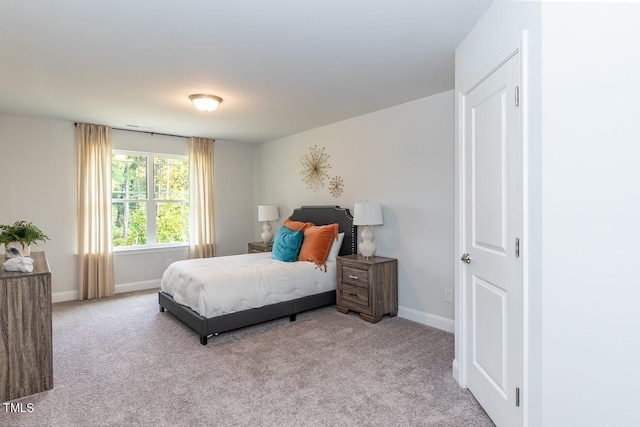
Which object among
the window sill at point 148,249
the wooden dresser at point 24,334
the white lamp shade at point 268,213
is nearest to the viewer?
the wooden dresser at point 24,334

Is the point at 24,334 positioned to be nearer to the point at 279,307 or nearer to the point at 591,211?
the point at 279,307

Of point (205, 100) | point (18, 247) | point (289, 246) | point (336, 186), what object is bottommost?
point (289, 246)

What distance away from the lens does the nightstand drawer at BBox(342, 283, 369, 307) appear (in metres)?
3.71

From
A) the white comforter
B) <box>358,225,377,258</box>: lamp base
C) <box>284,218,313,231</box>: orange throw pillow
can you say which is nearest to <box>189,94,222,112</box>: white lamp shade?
the white comforter

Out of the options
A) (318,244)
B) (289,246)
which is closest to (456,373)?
(318,244)

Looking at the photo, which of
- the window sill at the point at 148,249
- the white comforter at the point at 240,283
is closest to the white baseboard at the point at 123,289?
the window sill at the point at 148,249

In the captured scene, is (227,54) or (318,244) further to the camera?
(318,244)

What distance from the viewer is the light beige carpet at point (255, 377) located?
6.71ft

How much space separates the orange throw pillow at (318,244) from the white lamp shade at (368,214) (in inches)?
19.4

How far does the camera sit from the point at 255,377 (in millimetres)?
2514

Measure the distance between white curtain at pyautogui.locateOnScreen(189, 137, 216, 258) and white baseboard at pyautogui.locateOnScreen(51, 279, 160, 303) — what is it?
0.69 metres

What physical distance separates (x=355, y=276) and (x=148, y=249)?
3311 mm

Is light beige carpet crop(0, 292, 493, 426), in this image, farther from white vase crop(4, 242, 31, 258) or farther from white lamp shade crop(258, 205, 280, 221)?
white lamp shade crop(258, 205, 280, 221)

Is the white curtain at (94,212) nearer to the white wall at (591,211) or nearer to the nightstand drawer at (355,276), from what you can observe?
the nightstand drawer at (355,276)
